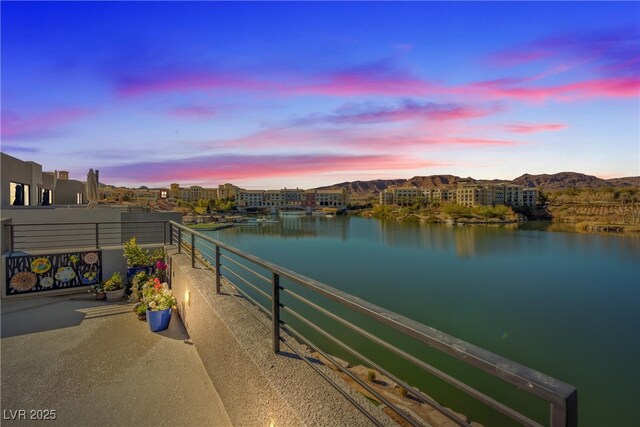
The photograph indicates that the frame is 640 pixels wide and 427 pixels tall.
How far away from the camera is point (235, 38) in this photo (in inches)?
428

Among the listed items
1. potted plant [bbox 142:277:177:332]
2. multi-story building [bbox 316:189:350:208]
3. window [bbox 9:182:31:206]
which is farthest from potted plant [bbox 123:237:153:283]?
multi-story building [bbox 316:189:350:208]

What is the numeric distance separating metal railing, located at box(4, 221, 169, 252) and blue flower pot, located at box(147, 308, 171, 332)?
267 cm

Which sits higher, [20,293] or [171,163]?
[171,163]

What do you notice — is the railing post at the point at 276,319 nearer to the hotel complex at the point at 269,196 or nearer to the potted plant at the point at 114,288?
the potted plant at the point at 114,288

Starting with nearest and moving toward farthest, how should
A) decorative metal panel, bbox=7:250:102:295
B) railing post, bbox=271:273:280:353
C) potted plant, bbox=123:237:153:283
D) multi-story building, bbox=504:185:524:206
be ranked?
railing post, bbox=271:273:280:353
decorative metal panel, bbox=7:250:102:295
potted plant, bbox=123:237:153:283
multi-story building, bbox=504:185:524:206

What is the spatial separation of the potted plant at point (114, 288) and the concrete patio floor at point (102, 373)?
2.36 feet

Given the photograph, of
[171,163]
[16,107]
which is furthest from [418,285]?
[171,163]

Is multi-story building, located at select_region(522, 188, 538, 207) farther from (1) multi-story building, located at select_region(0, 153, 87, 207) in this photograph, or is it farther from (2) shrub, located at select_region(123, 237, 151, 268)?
(2) shrub, located at select_region(123, 237, 151, 268)

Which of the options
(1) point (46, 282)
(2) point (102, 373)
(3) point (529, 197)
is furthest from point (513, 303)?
(3) point (529, 197)

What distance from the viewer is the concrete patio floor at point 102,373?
2.70 m

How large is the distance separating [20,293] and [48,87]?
7.97m

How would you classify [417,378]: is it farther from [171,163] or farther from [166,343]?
[171,163]

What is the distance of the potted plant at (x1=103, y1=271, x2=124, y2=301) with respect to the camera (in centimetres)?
580

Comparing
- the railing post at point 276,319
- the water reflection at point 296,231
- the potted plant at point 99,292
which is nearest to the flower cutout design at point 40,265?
the potted plant at point 99,292
